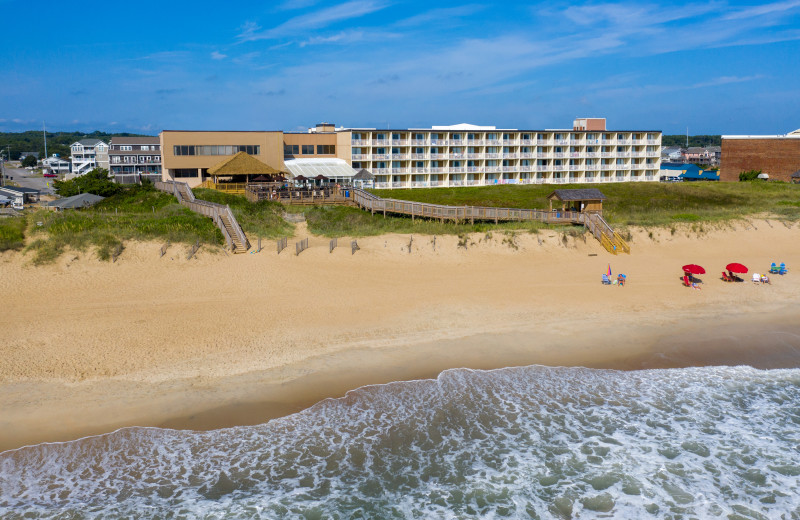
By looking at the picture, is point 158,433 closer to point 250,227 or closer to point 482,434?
point 482,434

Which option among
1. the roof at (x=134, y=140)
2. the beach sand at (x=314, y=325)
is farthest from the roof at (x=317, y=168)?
the roof at (x=134, y=140)

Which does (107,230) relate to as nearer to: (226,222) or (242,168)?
(226,222)

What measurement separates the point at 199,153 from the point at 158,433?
42622mm

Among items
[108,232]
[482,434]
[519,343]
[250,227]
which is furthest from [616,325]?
[108,232]

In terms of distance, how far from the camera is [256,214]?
36625 mm

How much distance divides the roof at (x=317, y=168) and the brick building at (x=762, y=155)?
54733 millimetres

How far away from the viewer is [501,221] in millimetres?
38438

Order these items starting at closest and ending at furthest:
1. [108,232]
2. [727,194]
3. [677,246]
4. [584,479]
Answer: [584,479]
[108,232]
[677,246]
[727,194]

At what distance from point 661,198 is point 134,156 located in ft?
259

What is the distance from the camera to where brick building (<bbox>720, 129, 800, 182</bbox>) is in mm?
73875

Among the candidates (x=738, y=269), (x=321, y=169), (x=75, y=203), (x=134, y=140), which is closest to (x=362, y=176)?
(x=321, y=169)

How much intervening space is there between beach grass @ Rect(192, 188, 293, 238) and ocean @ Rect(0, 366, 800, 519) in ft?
61.0

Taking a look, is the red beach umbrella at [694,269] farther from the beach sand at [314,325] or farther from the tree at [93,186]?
the tree at [93,186]

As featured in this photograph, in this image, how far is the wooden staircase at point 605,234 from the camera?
112 feet
